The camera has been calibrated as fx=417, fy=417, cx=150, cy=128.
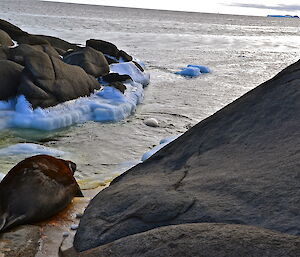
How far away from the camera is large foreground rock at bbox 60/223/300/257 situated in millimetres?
2092

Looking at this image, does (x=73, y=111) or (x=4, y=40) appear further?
(x=4, y=40)

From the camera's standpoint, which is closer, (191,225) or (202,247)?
(202,247)

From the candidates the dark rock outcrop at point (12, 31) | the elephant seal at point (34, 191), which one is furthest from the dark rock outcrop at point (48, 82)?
the dark rock outcrop at point (12, 31)

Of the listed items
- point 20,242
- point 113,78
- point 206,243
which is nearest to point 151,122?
point 113,78

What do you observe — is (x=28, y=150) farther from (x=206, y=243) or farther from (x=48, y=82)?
(x=206, y=243)

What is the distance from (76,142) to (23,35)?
8.84m

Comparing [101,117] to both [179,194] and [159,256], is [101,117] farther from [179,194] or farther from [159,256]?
[159,256]

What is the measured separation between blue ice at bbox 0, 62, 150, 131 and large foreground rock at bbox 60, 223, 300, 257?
665cm

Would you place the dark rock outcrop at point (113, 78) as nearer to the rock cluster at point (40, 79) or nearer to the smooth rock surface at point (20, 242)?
the rock cluster at point (40, 79)

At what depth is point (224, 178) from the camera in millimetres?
3045

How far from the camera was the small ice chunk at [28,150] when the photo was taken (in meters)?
7.16

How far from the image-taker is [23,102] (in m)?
9.30

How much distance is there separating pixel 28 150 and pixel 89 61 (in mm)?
6572

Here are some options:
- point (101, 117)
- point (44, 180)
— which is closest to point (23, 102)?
point (101, 117)
